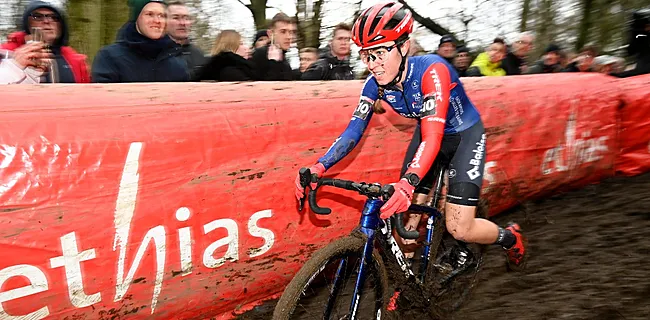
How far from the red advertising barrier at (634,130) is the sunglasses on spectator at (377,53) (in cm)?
500

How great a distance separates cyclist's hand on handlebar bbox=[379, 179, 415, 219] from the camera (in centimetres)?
280

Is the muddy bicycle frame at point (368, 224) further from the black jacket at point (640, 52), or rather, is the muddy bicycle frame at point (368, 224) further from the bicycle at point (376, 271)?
the black jacket at point (640, 52)

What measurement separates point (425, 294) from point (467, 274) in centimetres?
53

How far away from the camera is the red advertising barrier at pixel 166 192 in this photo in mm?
2762

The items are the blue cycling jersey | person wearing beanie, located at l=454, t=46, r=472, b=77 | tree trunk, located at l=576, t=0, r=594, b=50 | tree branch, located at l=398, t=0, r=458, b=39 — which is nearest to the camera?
the blue cycling jersey

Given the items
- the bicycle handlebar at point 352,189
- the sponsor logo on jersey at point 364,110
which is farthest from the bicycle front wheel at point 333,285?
the sponsor logo on jersey at point 364,110

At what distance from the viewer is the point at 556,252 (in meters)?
4.87

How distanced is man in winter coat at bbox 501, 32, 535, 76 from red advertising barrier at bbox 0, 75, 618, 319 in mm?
4253

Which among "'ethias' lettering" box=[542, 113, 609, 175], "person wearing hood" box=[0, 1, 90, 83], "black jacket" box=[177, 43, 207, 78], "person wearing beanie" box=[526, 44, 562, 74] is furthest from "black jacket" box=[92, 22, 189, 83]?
"person wearing beanie" box=[526, 44, 562, 74]

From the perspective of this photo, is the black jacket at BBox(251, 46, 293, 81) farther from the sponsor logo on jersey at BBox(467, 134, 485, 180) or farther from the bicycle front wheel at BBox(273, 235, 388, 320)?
the bicycle front wheel at BBox(273, 235, 388, 320)

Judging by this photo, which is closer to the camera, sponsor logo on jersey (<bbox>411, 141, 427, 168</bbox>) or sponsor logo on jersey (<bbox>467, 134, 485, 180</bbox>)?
sponsor logo on jersey (<bbox>411, 141, 427, 168</bbox>)

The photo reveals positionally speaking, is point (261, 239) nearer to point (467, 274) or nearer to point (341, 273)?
point (341, 273)

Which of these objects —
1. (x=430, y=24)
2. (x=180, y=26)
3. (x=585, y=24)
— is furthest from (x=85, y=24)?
(x=585, y=24)

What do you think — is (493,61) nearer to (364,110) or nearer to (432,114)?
(364,110)
